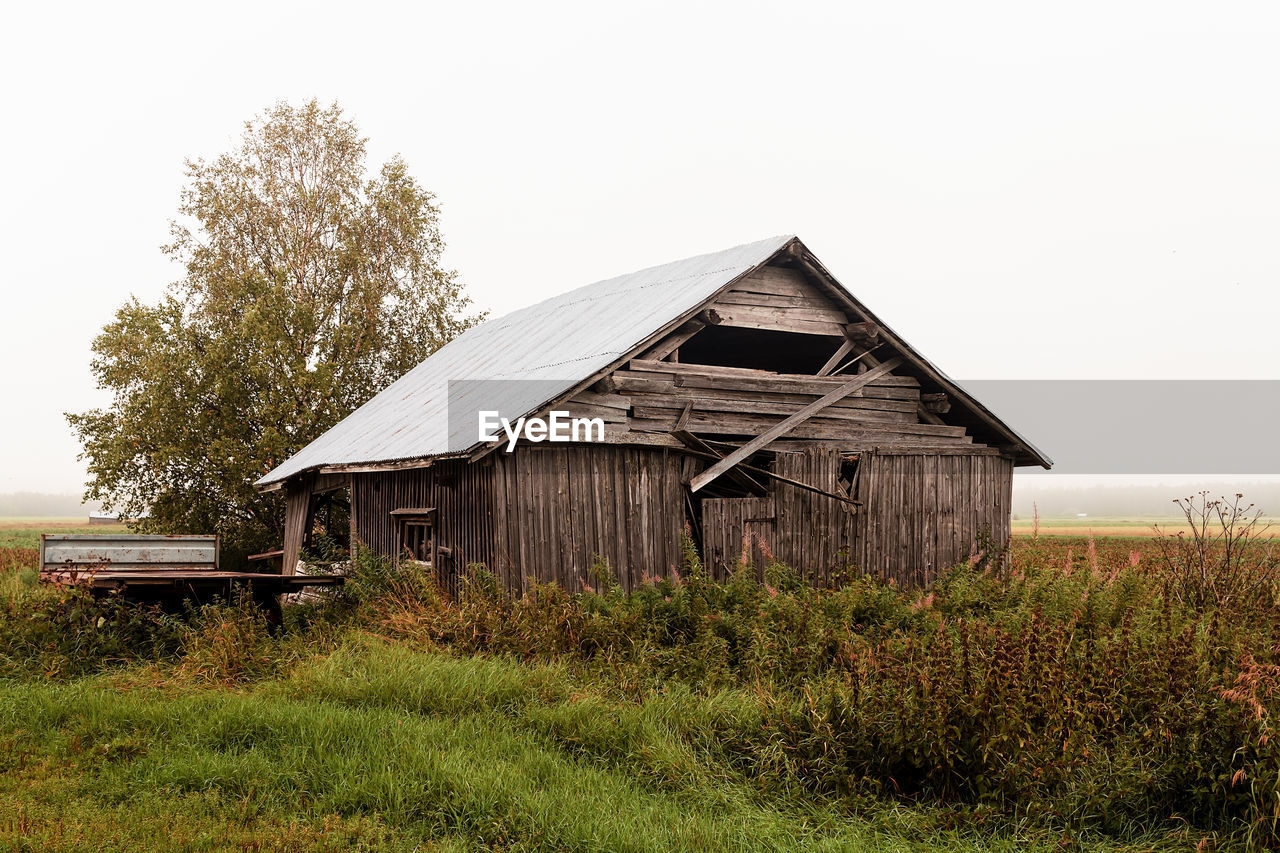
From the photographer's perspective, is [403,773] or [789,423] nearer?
[403,773]

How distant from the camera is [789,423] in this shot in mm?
13656

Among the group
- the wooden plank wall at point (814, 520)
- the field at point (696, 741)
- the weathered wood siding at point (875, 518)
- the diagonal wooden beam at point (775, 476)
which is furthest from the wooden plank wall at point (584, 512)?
the field at point (696, 741)

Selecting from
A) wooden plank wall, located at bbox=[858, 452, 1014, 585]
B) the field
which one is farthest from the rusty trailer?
wooden plank wall, located at bbox=[858, 452, 1014, 585]

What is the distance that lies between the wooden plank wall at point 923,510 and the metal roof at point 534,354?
3.51 metres

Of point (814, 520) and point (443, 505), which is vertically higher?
point (443, 505)

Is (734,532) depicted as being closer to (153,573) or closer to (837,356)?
(837,356)

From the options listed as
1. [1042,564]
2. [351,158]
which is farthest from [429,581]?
[351,158]

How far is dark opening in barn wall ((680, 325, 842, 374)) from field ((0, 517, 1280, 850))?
19.2 feet

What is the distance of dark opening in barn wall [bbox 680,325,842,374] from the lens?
14953mm

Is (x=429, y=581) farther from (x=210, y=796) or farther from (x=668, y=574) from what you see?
(x=210, y=796)

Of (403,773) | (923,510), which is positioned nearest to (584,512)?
(923,510)

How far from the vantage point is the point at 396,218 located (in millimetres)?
30906

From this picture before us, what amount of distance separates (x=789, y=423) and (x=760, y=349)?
249 cm
